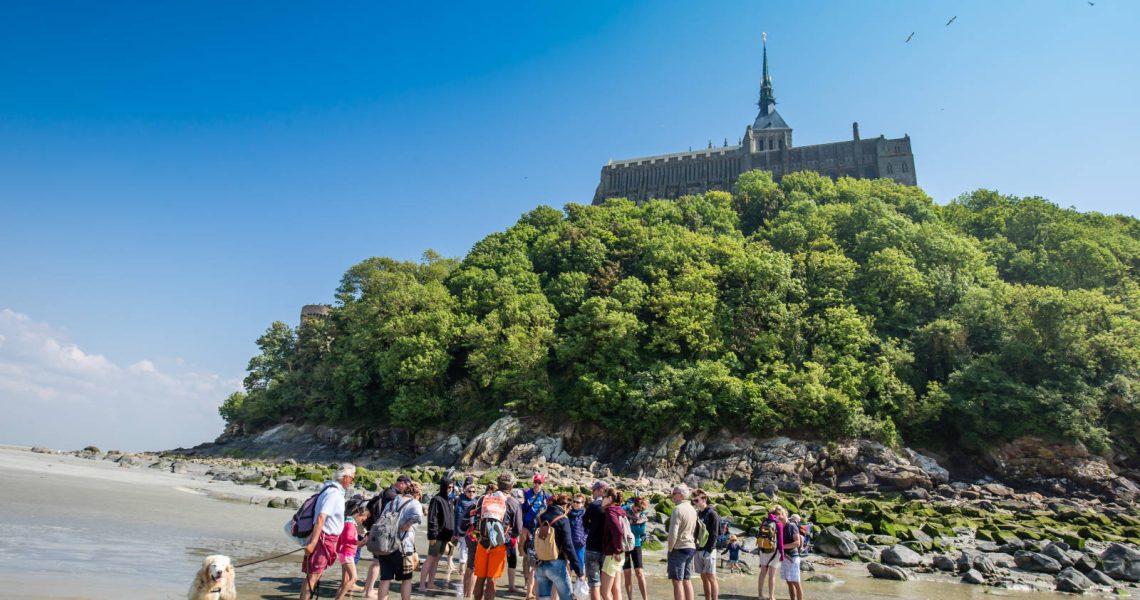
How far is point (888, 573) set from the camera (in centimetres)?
1616

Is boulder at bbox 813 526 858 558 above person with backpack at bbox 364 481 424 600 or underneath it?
underneath

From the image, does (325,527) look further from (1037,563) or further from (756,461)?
(756,461)

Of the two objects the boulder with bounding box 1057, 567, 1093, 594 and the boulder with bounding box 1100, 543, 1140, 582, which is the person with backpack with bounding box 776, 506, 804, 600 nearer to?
the boulder with bounding box 1057, 567, 1093, 594

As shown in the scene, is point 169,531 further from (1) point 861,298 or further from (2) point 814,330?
(1) point 861,298

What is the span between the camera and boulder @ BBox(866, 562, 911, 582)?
16.1 metres

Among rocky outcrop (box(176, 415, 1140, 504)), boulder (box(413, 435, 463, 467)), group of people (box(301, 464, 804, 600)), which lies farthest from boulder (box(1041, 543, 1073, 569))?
boulder (box(413, 435, 463, 467))

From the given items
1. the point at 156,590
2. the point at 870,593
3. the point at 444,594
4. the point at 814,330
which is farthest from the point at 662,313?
the point at 156,590

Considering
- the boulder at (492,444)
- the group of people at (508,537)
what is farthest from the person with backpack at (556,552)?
the boulder at (492,444)

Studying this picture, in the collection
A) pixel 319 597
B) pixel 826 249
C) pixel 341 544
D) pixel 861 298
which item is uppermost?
pixel 826 249

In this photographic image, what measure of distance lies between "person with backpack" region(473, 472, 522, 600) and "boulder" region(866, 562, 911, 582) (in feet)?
37.4

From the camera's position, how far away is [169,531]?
1518 centimetres

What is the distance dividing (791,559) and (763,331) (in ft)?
129

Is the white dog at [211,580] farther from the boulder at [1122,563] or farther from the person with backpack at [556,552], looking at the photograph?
the boulder at [1122,563]

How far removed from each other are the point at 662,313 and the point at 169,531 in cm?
4067
